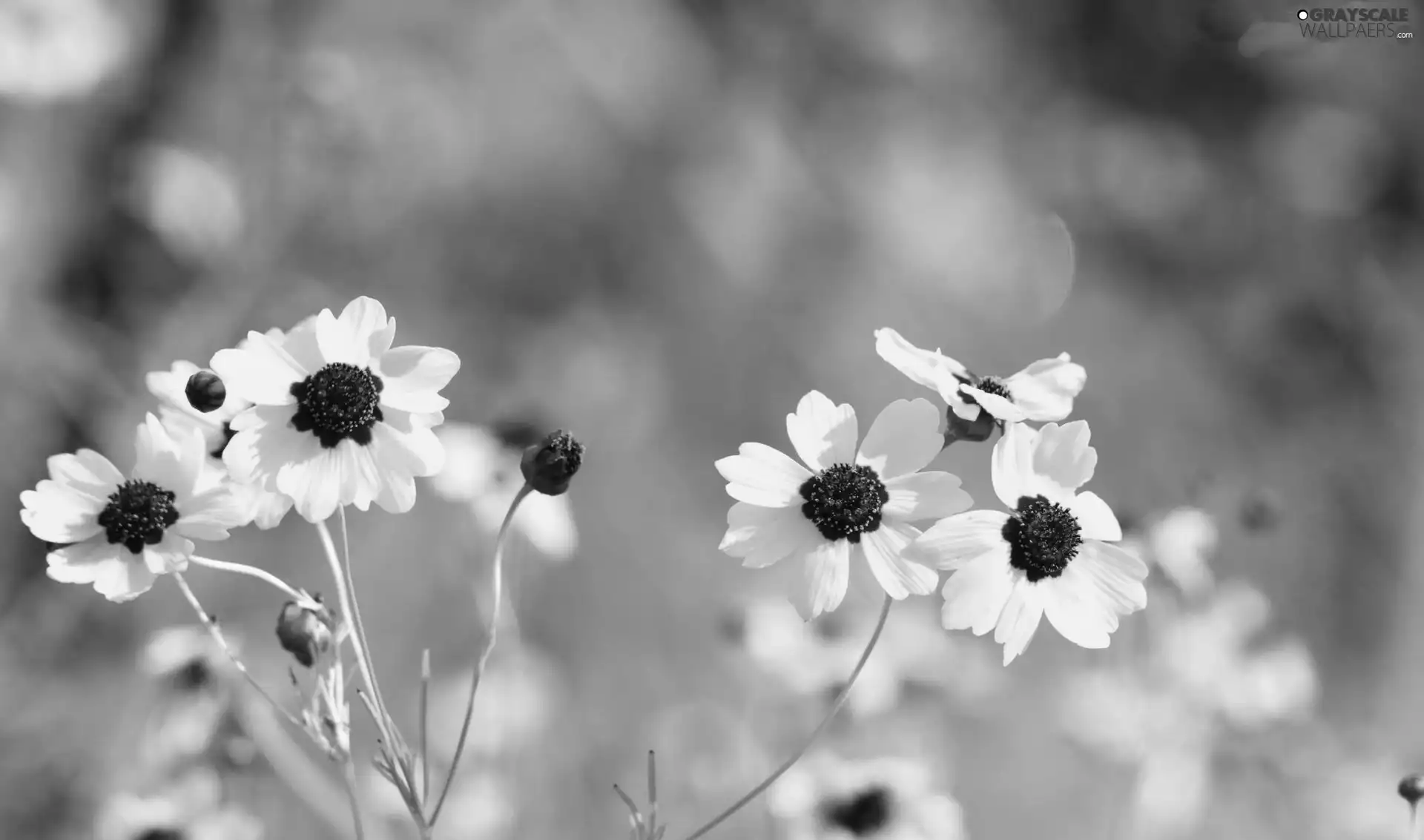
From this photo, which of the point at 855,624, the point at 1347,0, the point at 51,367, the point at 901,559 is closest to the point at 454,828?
the point at 855,624

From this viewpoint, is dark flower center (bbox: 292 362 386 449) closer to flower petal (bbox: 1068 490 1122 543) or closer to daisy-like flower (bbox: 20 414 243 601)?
daisy-like flower (bbox: 20 414 243 601)

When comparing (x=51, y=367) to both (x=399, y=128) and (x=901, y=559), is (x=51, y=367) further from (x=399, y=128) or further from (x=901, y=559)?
(x=901, y=559)

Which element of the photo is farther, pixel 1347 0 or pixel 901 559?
pixel 1347 0

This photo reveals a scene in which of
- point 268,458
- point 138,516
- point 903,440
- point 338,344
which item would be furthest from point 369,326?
point 903,440

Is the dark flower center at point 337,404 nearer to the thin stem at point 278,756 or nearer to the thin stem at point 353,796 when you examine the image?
the thin stem at point 353,796

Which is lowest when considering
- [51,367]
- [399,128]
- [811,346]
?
[51,367]

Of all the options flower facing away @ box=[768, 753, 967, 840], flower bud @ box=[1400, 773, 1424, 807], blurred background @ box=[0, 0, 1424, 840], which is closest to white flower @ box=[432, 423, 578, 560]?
blurred background @ box=[0, 0, 1424, 840]
